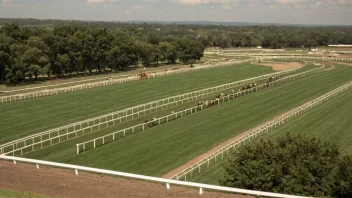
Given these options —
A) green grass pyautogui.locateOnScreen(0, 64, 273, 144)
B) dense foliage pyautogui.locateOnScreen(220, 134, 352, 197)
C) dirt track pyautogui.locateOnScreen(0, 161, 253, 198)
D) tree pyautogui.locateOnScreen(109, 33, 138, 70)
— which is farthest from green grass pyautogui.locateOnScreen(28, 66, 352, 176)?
tree pyautogui.locateOnScreen(109, 33, 138, 70)

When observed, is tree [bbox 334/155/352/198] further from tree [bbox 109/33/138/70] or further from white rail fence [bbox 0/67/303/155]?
tree [bbox 109/33/138/70]

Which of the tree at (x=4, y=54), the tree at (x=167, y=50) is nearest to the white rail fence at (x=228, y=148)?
the tree at (x=4, y=54)

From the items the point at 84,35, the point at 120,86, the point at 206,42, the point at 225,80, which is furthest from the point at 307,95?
the point at 206,42

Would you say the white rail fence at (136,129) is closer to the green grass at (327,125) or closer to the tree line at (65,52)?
the green grass at (327,125)

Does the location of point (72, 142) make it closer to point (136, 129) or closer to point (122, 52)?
point (136, 129)

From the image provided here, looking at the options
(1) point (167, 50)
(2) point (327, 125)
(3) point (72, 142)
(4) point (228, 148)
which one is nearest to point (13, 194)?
(4) point (228, 148)

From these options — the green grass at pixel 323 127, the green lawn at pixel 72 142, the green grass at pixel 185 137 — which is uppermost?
the green grass at pixel 323 127

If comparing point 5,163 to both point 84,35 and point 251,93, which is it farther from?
point 84,35
